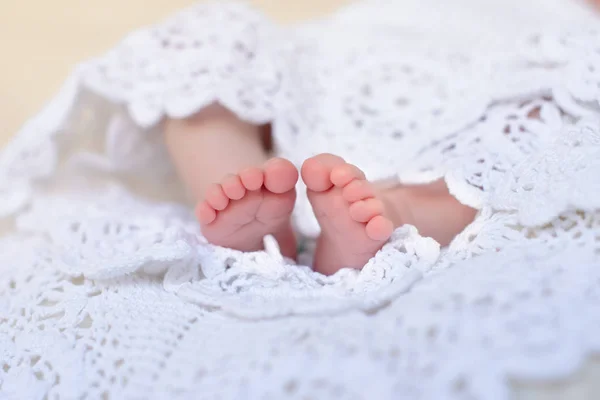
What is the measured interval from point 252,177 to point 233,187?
0.02m

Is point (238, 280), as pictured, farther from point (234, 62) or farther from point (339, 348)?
point (234, 62)

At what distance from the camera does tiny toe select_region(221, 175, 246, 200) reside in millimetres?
483

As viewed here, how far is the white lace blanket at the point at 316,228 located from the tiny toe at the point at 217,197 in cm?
5

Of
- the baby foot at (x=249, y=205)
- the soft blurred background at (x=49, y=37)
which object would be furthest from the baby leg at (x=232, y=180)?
the soft blurred background at (x=49, y=37)

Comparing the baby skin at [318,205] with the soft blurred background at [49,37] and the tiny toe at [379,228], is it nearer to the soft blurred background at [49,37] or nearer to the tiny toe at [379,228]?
the tiny toe at [379,228]

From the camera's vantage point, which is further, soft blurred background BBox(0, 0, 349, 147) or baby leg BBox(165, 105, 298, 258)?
soft blurred background BBox(0, 0, 349, 147)

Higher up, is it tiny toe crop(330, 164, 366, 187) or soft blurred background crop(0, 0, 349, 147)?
tiny toe crop(330, 164, 366, 187)

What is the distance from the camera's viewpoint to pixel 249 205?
19.6 inches

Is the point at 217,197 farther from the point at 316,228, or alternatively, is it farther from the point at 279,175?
the point at 316,228

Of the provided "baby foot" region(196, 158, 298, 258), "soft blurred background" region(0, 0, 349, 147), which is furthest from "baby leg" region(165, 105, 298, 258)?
"soft blurred background" region(0, 0, 349, 147)

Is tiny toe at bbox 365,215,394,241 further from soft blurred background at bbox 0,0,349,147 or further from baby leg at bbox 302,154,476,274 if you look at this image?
soft blurred background at bbox 0,0,349,147

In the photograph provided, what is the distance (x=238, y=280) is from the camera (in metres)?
0.50

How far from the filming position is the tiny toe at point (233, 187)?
48cm

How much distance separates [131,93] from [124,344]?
380 millimetres
